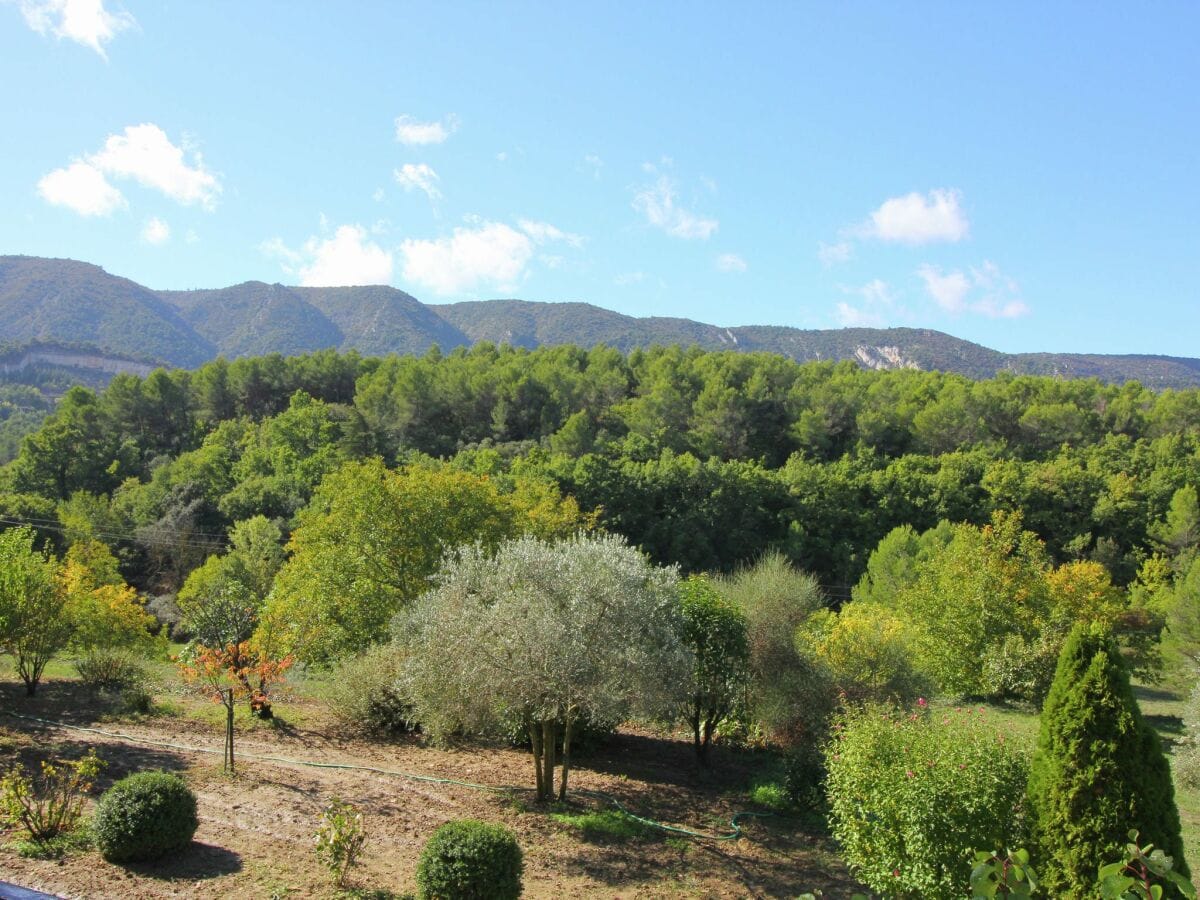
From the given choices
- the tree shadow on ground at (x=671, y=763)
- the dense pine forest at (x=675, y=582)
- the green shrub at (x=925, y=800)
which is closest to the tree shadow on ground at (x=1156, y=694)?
the dense pine forest at (x=675, y=582)

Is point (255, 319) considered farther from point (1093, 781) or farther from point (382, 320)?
point (1093, 781)

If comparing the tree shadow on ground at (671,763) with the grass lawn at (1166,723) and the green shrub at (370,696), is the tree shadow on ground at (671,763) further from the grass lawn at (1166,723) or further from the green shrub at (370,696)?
the grass lawn at (1166,723)

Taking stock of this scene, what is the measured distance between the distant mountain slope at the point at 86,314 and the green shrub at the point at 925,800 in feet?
416

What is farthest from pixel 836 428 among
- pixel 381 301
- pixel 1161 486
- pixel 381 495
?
pixel 381 301

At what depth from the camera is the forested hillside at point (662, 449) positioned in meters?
48.1

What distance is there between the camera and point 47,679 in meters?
17.5

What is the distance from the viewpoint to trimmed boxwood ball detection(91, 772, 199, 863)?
322 inches

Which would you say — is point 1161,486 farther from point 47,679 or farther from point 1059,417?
point 47,679

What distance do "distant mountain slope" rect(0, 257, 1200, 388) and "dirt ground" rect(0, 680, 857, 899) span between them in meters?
96.8

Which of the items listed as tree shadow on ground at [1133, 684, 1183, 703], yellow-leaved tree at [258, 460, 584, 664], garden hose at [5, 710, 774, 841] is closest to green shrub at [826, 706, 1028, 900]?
garden hose at [5, 710, 774, 841]

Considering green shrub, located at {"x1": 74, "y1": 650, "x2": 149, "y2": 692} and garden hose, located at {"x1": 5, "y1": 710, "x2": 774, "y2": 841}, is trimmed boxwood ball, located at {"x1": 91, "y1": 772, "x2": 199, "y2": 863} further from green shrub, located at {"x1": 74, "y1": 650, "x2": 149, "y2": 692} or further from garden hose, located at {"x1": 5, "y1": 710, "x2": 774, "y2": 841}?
green shrub, located at {"x1": 74, "y1": 650, "x2": 149, "y2": 692}

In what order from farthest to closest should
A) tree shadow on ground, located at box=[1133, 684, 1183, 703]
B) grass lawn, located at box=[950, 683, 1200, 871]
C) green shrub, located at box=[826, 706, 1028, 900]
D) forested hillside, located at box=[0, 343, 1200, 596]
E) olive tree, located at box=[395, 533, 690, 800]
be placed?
forested hillside, located at box=[0, 343, 1200, 596] → tree shadow on ground, located at box=[1133, 684, 1183, 703] → grass lawn, located at box=[950, 683, 1200, 871] → olive tree, located at box=[395, 533, 690, 800] → green shrub, located at box=[826, 706, 1028, 900]

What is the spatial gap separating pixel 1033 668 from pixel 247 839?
72.7 feet

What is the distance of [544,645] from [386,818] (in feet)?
10.1
